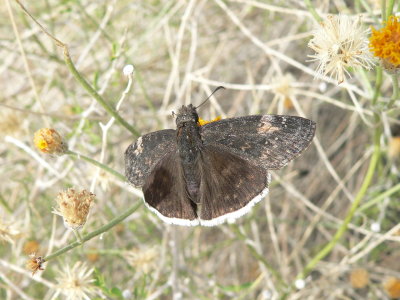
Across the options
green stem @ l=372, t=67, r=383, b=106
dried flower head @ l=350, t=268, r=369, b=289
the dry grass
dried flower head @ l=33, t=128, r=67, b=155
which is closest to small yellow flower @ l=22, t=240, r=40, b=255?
the dry grass

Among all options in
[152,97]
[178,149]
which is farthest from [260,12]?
[178,149]

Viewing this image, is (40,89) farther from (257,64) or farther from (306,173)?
(306,173)

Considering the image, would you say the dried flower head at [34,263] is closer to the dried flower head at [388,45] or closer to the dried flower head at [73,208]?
the dried flower head at [73,208]

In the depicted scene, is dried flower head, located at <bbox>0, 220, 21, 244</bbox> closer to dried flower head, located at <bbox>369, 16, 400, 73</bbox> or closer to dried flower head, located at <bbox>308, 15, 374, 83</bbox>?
dried flower head, located at <bbox>308, 15, 374, 83</bbox>

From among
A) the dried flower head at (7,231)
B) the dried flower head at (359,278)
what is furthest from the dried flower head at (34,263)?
the dried flower head at (359,278)

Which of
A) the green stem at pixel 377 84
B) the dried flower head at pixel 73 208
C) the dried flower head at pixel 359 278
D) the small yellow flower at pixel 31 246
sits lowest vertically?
the dried flower head at pixel 359 278

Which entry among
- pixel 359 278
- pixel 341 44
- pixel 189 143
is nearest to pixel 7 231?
pixel 189 143

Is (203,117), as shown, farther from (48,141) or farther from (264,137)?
(48,141)
